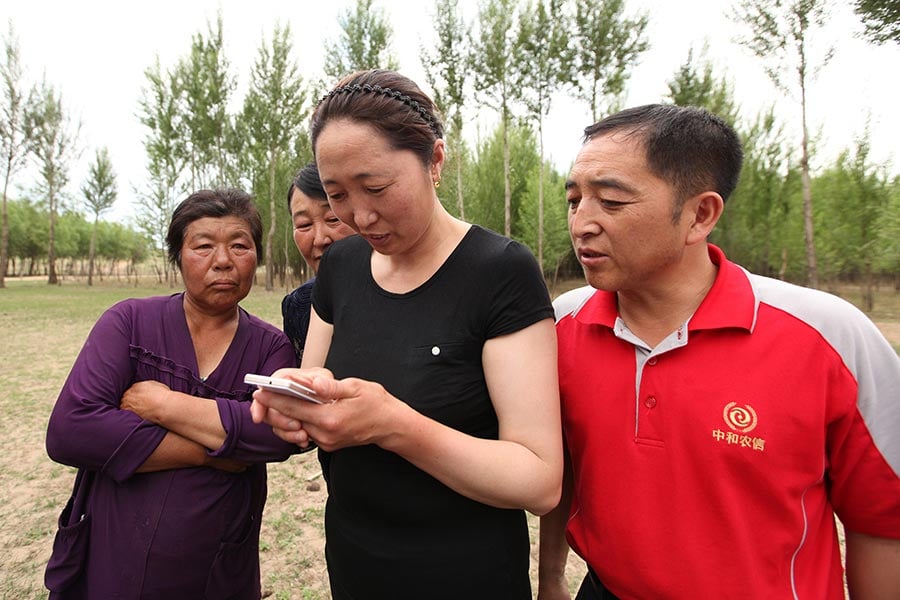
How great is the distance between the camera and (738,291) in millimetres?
1351

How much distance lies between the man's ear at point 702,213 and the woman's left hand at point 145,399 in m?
1.68

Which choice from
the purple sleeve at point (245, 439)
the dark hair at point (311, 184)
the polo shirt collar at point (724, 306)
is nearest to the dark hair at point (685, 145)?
the polo shirt collar at point (724, 306)

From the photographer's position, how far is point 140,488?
5.55 feet

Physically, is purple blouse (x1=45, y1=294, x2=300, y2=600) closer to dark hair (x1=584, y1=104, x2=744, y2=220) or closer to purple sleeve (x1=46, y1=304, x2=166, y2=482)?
purple sleeve (x1=46, y1=304, x2=166, y2=482)

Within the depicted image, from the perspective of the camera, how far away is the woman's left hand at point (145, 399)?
5.49 feet

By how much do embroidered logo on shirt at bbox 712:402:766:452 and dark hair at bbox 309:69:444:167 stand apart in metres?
0.96

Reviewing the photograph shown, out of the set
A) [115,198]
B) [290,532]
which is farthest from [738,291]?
[115,198]

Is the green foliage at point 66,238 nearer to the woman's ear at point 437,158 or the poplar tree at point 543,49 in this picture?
the poplar tree at point 543,49

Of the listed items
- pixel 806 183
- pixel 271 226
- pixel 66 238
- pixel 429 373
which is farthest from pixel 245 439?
pixel 66 238

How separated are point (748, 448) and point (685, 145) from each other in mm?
756

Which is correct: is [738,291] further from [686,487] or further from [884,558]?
[884,558]

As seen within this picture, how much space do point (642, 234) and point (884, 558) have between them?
1030mm

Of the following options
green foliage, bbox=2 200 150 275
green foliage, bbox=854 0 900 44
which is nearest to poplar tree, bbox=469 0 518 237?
green foliage, bbox=854 0 900 44

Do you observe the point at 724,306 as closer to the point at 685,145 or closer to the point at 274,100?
the point at 685,145
